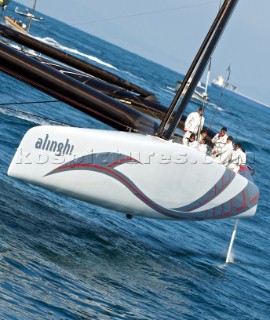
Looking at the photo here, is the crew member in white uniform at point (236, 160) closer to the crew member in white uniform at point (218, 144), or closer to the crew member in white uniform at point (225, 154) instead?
the crew member in white uniform at point (225, 154)

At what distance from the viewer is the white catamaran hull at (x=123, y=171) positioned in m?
10.6

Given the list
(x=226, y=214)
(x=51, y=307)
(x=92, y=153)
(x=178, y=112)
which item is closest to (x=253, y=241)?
(x=226, y=214)

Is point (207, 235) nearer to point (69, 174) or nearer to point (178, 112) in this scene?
point (178, 112)

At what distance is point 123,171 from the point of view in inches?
440

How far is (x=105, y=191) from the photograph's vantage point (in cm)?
1115

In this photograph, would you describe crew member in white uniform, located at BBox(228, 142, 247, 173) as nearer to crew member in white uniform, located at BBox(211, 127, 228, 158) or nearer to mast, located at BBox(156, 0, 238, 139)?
crew member in white uniform, located at BBox(211, 127, 228, 158)

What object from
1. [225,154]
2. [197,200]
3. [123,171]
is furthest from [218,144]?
[123,171]

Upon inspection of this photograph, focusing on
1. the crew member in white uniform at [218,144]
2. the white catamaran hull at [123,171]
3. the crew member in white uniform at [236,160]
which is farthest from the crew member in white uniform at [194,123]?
the white catamaran hull at [123,171]

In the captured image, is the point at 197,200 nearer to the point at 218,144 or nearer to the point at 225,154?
the point at 225,154

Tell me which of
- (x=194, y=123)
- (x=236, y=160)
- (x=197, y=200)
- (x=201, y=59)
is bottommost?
(x=197, y=200)

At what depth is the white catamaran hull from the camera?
10.6 m

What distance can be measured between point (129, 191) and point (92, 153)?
91cm

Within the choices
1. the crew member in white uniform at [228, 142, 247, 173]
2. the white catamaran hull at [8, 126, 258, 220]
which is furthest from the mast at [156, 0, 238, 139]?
the crew member in white uniform at [228, 142, 247, 173]

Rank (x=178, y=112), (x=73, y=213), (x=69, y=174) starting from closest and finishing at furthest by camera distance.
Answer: (x=69, y=174)
(x=178, y=112)
(x=73, y=213)
